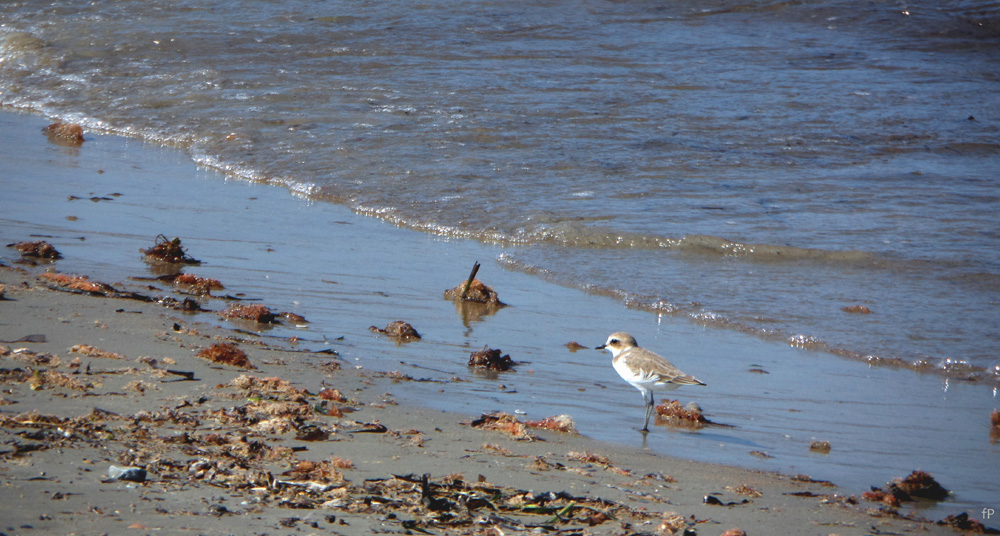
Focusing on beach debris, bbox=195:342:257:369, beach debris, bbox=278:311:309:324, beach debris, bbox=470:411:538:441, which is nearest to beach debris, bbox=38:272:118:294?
beach debris, bbox=278:311:309:324

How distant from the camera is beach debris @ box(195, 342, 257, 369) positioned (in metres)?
4.32

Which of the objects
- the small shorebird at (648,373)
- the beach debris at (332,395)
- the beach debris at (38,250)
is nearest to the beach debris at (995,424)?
the small shorebird at (648,373)

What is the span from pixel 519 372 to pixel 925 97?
10.3 m

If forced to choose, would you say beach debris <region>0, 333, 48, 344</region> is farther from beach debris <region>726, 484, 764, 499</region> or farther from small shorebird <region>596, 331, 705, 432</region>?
beach debris <region>726, 484, 764, 499</region>

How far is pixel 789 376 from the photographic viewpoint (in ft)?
17.7

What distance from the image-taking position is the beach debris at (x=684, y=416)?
4.66 m

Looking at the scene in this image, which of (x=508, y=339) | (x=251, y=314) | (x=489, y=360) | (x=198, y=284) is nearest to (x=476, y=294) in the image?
(x=508, y=339)

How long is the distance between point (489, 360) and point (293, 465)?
191cm

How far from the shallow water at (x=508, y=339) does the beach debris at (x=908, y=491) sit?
7 centimetres

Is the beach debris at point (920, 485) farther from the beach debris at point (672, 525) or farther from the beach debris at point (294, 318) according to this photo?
the beach debris at point (294, 318)

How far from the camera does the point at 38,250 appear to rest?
6141 millimetres

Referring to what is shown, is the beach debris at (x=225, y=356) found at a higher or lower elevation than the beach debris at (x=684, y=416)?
higher

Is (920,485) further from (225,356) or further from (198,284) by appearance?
(198,284)

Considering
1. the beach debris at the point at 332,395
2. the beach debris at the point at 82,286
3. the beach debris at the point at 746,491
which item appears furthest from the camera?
the beach debris at the point at 82,286
